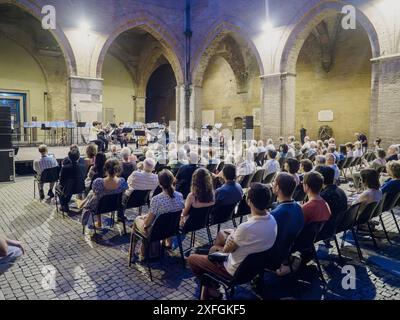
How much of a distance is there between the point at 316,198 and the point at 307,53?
58.9ft

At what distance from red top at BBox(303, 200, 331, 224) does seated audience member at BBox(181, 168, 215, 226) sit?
1208 mm

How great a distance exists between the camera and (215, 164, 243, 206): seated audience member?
4410 millimetres

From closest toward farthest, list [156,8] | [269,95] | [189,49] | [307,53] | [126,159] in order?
[126,159], [269,95], [156,8], [189,49], [307,53]

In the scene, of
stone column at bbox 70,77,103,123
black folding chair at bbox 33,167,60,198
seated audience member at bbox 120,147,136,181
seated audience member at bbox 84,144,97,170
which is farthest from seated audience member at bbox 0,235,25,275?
stone column at bbox 70,77,103,123

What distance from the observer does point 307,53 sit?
63.6 ft

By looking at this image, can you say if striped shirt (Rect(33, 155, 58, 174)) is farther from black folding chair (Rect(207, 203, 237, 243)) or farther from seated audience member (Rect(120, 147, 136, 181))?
black folding chair (Rect(207, 203, 237, 243))

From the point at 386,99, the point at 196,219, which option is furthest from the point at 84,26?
the point at 196,219

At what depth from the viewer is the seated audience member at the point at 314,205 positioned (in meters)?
3.48

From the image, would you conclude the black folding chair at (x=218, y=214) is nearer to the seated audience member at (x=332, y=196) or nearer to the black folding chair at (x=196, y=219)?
the black folding chair at (x=196, y=219)

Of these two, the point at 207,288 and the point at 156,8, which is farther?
the point at 156,8

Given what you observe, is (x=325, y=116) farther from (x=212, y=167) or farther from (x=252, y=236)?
(x=252, y=236)

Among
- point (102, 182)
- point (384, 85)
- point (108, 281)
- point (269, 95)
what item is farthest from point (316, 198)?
point (269, 95)

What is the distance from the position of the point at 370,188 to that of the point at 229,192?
196cm

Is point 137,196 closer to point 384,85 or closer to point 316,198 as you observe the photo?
point 316,198
